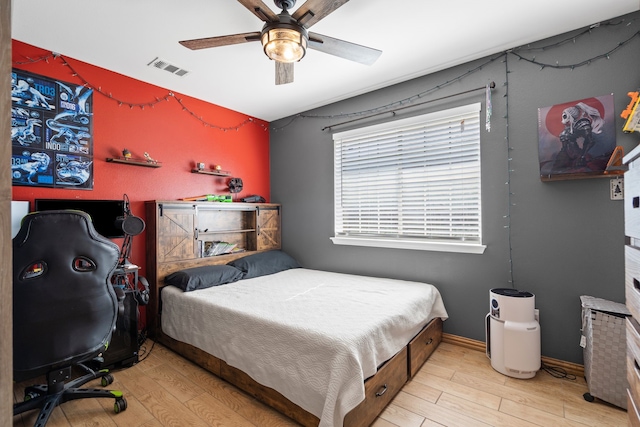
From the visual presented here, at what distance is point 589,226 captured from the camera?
217 centimetres

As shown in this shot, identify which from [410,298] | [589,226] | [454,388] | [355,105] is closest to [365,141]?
[355,105]

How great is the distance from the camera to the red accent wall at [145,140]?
2.54 meters

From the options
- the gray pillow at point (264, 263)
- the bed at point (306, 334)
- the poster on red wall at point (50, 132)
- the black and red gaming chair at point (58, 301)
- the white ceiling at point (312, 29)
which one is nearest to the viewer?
the black and red gaming chair at point (58, 301)

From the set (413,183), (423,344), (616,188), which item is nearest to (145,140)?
(413,183)

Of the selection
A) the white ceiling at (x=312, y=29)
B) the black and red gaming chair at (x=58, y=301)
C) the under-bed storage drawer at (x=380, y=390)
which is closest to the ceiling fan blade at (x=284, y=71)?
the white ceiling at (x=312, y=29)

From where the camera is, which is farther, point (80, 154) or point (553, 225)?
point (80, 154)

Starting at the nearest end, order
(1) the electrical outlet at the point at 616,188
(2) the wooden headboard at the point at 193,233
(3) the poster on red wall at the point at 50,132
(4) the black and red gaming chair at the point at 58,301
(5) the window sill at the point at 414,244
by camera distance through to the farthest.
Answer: (4) the black and red gaming chair at the point at 58,301 < (1) the electrical outlet at the point at 616,188 < (3) the poster on red wall at the point at 50,132 < (5) the window sill at the point at 414,244 < (2) the wooden headboard at the point at 193,233

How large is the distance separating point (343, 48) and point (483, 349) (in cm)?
276

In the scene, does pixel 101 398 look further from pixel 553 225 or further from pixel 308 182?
pixel 553 225

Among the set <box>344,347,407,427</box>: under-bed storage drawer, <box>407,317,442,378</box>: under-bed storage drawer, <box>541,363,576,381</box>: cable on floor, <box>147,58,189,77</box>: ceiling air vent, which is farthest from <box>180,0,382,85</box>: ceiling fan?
<box>541,363,576,381</box>: cable on floor

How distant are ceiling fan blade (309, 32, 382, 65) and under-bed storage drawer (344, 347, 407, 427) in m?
2.10

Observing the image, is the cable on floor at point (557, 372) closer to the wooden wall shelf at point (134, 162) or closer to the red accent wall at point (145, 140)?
the red accent wall at point (145, 140)

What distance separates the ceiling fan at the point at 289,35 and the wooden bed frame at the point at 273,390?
2020mm

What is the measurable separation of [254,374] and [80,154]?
8.08 feet
